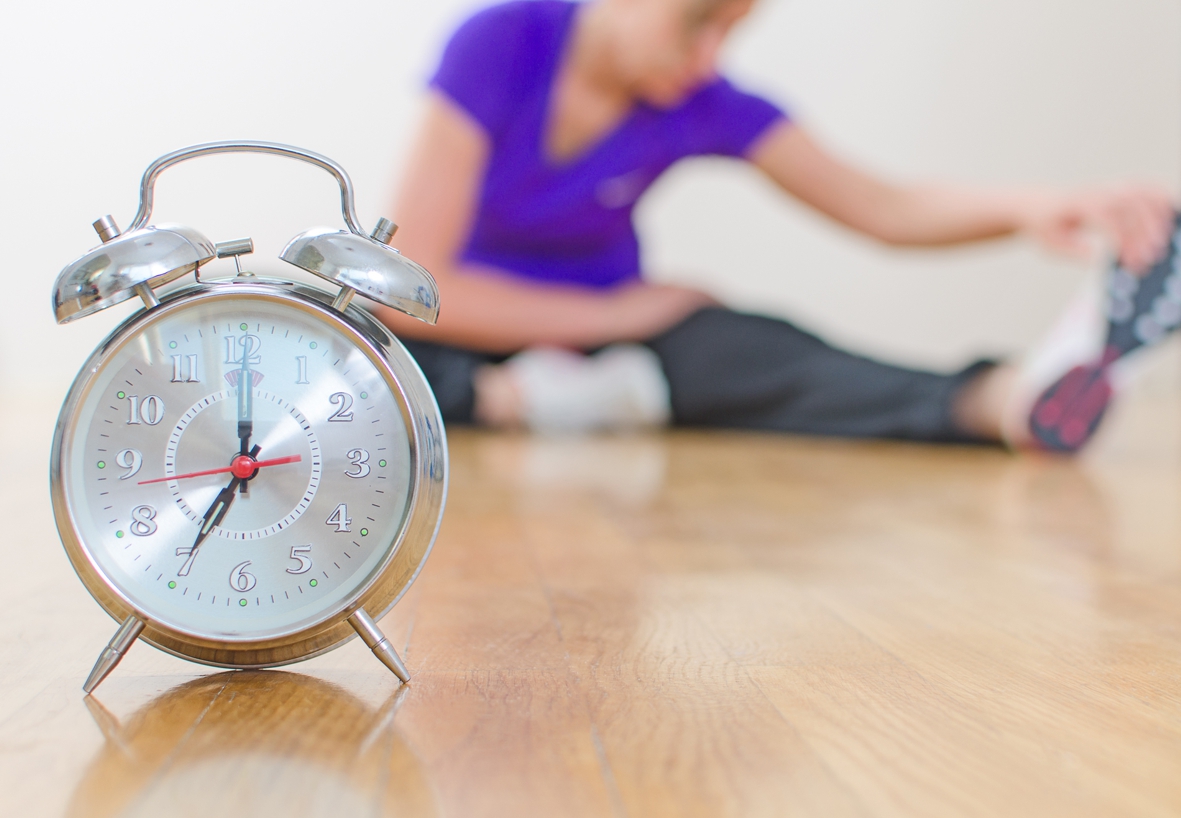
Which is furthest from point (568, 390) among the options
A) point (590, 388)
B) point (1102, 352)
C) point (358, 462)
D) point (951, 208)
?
point (358, 462)

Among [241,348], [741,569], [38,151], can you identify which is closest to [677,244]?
[38,151]

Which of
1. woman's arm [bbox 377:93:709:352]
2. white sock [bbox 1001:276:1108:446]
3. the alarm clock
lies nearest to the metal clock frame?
the alarm clock

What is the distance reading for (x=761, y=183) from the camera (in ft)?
14.1

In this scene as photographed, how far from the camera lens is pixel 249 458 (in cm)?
63

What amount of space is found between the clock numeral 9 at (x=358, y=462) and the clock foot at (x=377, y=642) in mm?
76

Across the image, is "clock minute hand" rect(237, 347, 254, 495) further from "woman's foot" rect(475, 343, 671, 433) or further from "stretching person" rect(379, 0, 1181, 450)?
"woman's foot" rect(475, 343, 671, 433)

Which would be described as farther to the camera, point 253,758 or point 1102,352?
point 1102,352

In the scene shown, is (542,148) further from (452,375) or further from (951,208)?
(951,208)

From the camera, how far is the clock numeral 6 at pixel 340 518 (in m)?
0.64

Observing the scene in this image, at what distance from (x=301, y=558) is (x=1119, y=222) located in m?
1.78

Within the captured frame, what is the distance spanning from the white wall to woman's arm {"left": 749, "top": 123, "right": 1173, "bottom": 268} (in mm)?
1589

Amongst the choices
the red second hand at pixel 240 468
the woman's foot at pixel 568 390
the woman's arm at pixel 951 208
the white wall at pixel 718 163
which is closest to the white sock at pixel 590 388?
the woman's foot at pixel 568 390

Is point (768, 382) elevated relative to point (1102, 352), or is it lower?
lower

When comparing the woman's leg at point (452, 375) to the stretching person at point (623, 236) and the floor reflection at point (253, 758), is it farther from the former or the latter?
the floor reflection at point (253, 758)
